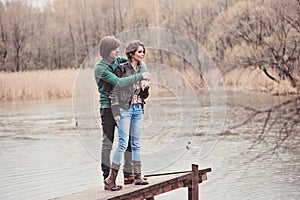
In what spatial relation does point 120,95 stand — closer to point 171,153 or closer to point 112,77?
point 112,77

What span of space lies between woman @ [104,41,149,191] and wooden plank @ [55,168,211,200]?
2.7 inches

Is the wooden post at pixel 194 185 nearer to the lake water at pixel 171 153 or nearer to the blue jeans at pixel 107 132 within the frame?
the lake water at pixel 171 153

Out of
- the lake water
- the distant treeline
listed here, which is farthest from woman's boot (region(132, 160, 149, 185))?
the distant treeline

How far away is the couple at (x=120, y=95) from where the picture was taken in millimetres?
4461

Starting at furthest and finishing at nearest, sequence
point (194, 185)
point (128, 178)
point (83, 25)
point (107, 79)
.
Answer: point (83, 25) < point (194, 185) < point (128, 178) < point (107, 79)

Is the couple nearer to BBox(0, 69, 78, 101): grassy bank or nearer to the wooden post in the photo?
the wooden post

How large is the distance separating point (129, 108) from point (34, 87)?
46.6 feet

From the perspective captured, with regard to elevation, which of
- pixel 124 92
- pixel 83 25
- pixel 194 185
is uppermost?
pixel 83 25

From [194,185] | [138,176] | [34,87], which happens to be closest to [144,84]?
[138,176]

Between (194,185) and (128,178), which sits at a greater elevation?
(128,178)

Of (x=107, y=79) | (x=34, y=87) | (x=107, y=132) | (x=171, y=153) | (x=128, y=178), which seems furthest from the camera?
(x=34, y=87)

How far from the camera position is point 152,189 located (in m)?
4.62

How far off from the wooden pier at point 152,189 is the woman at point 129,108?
73 mm

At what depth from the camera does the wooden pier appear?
436 cm
